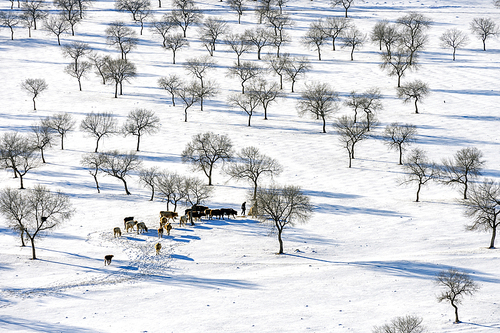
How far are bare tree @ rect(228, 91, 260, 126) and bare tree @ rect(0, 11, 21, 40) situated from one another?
58.8 meters

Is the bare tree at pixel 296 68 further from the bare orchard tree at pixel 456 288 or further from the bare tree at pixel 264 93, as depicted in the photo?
the bare orchard tree at pixel 456 288

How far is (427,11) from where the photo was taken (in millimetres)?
132000

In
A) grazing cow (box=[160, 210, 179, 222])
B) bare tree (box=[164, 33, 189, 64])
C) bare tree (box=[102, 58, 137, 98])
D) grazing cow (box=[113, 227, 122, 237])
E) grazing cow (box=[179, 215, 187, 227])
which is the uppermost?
bare tree (box=[164, 33, 189, 64])

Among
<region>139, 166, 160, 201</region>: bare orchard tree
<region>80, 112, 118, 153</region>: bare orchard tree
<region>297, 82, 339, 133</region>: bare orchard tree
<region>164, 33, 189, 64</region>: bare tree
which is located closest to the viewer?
<region>139, 166, 160, 201</region>: bare orchard tree

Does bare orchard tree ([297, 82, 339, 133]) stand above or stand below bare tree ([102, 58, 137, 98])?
below

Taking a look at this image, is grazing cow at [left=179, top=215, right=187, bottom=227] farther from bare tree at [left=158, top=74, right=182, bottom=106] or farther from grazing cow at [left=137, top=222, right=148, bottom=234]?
bare tree at [left=158, top=74, right=182, bottom=106]

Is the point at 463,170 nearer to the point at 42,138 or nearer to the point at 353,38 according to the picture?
the point at 42,138

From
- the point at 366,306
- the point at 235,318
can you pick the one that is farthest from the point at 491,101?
the point at 235,318

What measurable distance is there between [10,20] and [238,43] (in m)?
53.3

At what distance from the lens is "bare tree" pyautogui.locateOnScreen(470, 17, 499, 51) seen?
110 metres

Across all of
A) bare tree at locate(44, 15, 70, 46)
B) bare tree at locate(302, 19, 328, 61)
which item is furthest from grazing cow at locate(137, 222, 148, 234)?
bare tree at locate(44, 15, 70, 46)

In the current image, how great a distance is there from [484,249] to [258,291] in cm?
1964

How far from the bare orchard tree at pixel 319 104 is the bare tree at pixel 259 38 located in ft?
81.6

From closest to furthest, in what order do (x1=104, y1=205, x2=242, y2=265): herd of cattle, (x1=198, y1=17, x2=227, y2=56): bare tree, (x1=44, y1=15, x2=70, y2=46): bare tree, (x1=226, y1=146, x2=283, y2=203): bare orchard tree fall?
(x1=104, y1=205, x2=242, y2=265): herd of cattle, (x1=226, y1=146, x2=283, y2=203): bare orchard tree, (x1=198, y1=17, x2=227, y2=56): bare tree, (x1=44, y1=15, x2=70, y2=46): bare tree
